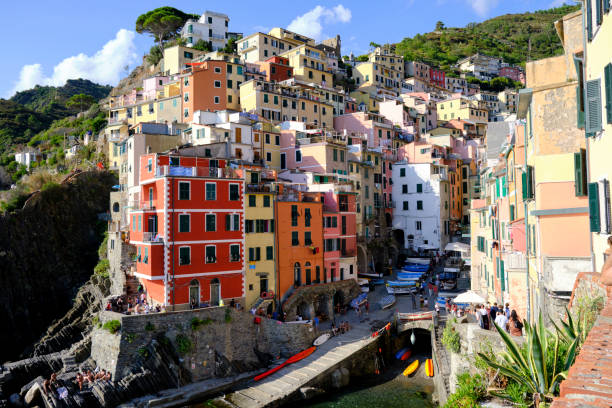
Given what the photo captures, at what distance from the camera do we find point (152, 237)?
34.0 metres

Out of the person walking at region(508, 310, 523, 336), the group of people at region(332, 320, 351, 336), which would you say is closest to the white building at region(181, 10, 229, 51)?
the group of people at region(332, 320, 351, 336)

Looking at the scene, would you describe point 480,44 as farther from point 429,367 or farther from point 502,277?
point 502,277

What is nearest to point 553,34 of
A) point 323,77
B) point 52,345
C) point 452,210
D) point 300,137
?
point 323,77

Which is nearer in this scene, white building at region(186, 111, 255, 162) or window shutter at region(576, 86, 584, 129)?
window shutter at region(576, 86, 584, 129)

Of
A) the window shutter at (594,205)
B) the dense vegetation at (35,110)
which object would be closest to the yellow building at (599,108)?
the window shutter at (594,205)

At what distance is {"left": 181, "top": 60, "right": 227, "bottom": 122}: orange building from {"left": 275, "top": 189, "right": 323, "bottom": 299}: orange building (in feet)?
90.3

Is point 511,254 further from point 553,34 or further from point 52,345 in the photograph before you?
point 553,34

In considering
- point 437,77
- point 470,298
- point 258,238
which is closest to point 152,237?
point 258,238

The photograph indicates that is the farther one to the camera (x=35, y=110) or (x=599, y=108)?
(x=35, y=110)

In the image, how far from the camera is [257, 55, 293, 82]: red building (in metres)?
75.2

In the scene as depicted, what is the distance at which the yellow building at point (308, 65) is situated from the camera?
78.9 metres

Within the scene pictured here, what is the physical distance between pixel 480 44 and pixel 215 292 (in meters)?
164

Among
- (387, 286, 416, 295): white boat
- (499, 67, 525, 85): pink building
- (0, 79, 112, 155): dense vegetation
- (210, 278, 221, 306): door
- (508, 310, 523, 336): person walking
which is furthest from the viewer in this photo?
(499, 67, 525, 85): pink building

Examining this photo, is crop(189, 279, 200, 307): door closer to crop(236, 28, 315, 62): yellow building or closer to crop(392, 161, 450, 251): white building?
crop(392, 161, 450, 251): white building
